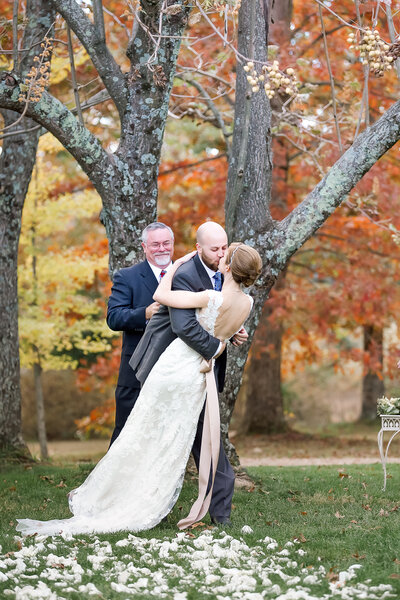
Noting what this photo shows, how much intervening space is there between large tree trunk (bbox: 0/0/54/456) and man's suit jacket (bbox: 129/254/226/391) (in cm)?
380

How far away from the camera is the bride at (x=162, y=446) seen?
4.95 m

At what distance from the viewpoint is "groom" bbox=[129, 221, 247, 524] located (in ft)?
15.9

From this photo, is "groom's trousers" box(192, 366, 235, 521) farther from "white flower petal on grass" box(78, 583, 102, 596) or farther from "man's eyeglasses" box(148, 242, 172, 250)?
"white flower petal on grass" box(78, 583, 102, 596)

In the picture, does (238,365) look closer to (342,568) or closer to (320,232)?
(342,568)

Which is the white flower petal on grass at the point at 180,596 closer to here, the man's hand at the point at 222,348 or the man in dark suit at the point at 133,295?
the man's hand at the point at 222,348

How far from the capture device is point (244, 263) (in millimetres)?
4730

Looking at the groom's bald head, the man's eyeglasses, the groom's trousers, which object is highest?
the man's eyeglasses

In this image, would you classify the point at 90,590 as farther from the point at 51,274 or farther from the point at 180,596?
the point at 51,274

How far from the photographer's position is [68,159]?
1739 centimetres

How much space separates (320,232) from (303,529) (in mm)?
8845

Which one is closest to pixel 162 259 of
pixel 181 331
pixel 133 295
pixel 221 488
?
pixel 133 295

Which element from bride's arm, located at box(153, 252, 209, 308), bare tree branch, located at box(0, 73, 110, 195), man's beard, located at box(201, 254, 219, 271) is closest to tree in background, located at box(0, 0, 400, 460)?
bare tree branch, located at box(0, 73, 110, 195)

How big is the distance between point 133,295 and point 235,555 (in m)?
2.18

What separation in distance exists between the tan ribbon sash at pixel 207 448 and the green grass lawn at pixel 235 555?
0.48 feet
